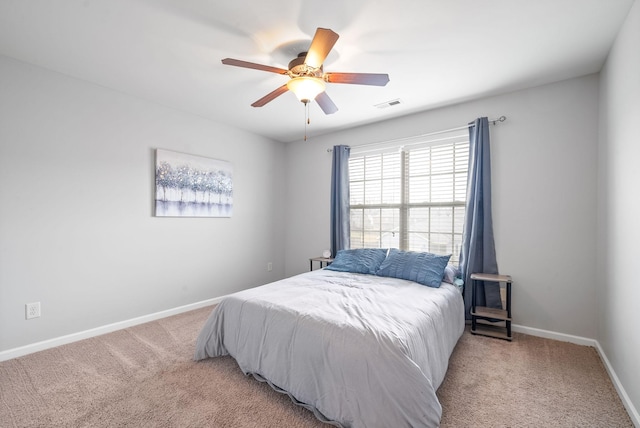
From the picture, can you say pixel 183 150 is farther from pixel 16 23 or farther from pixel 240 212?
pixel 16 23

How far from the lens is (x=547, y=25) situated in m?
1.98

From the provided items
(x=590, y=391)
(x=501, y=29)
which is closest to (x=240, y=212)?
(x=501, y=29)

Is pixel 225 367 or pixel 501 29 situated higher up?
pixel 501 29

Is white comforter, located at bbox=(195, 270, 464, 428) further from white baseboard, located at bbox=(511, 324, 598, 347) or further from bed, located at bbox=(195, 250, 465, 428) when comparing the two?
white baseboard, located at bbox=(511, 324, 598, 347)

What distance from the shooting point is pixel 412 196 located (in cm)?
374

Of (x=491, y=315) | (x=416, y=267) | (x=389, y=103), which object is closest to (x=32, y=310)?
(x=416, y=267)

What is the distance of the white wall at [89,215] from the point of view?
246 centimetres

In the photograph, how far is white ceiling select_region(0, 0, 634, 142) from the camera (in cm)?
184

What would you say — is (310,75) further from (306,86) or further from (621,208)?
(621,208)

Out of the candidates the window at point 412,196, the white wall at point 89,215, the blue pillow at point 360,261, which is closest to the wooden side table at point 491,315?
the window at point 412,196

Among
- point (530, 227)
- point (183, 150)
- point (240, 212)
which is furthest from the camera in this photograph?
point (240, 212)

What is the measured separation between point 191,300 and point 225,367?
5.71ft

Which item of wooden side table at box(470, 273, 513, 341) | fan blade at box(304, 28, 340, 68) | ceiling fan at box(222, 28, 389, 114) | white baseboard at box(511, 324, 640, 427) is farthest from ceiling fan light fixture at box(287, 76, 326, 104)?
white baseboard at box(511, 324, 640, 427)

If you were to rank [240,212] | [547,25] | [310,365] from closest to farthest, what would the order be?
[310,365] < [547,25] < [240,212]
